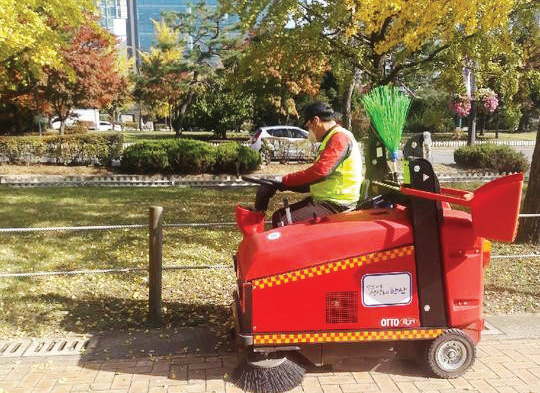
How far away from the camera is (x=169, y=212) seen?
378 inches

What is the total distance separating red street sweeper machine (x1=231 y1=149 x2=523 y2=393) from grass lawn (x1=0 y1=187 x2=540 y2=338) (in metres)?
1.09

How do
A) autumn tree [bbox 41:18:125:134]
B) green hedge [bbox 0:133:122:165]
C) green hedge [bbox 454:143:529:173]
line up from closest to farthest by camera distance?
green hedge [bbox 0:133:122:165] → green hedge [bbox 454:143:529:173] → autumn tree [bbox 41:18:125:134]

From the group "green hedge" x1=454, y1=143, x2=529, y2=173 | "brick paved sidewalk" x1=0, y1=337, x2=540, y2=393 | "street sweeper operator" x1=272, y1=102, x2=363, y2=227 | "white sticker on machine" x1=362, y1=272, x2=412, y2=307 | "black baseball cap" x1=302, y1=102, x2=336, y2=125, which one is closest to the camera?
"white sticker on machine" x1=362, y1=272, x2=412, y2=307

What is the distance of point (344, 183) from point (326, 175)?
0.94ft

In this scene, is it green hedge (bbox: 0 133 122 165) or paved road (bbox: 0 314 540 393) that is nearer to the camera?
paved road (bbox: 0 314 540 393)

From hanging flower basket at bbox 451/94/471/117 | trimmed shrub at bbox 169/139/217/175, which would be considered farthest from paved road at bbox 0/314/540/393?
trimmed shrub at bbox 169/139/217/175

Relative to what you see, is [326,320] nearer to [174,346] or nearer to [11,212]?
[174,346]

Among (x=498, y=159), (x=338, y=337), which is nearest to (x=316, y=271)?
(x=338, y=337)

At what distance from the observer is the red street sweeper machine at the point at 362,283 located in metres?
3.28

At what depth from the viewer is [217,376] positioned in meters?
3.62

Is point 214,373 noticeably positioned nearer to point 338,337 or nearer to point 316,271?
point 338,337

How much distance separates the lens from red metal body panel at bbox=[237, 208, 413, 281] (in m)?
3.27

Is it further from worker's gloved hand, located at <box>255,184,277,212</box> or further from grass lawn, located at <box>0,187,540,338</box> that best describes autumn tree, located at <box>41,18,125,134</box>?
worker's gloved hand, located at <box>255,184,277,212</box>

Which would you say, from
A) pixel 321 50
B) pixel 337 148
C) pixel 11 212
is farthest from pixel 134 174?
pixel 337 148
